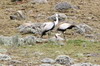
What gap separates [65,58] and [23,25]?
758cm

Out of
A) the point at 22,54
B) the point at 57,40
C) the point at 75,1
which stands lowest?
the point at 75,1

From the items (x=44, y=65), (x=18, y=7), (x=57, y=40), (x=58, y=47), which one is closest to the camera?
(x=44, y=65)

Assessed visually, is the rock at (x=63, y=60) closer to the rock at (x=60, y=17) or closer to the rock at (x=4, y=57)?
the rock at (x=4, y=57)

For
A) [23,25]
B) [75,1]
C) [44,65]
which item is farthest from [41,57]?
[75,1]

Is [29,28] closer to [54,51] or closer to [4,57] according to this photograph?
[54,51]

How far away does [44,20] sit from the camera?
19500mm

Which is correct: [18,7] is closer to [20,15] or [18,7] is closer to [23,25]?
[20,15]

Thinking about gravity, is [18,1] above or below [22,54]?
below

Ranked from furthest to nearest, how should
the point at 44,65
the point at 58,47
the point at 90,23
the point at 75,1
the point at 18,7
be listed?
the point at 75,1
the point at 18,7
the point at 90,23
the point at 58,47
the point at 44,65

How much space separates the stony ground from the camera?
36.2 feet

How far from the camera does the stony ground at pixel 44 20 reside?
36.2ft

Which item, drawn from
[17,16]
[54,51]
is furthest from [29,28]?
[54,51]

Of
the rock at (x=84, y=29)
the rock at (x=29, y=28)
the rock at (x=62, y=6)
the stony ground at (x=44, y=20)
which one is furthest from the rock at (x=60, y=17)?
the rock at (x=29, y=28)

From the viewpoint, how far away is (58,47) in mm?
13195
